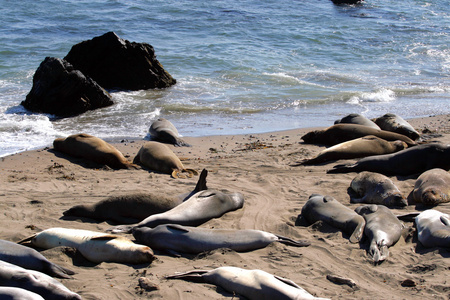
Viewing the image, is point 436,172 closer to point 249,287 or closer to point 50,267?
point 249,287

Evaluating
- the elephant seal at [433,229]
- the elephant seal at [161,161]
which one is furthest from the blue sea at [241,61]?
the elephant seal at [433,229]

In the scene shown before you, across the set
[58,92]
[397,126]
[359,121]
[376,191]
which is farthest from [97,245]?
[58,92]

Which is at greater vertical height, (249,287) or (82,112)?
(249,287)

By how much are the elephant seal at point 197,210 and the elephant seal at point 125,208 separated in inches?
8.8

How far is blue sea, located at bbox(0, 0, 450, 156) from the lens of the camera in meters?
11.5

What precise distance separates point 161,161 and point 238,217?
96.8 inches

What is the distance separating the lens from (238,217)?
18.9 feet

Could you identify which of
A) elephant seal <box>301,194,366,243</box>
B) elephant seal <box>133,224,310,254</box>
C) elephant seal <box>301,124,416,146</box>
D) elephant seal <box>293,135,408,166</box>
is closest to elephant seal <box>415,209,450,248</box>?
elephant seal <box>301,194,366,243</box>

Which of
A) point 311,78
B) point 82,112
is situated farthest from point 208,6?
point 82,112

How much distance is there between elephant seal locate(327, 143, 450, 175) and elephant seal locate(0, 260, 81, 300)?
5015 mm

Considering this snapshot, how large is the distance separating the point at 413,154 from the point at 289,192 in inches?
85.3

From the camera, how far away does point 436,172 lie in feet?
21.7

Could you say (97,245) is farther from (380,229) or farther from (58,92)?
(58,92)

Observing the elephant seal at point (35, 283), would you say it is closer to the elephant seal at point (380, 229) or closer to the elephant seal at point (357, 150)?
the elephant seal at point (380, 229)
